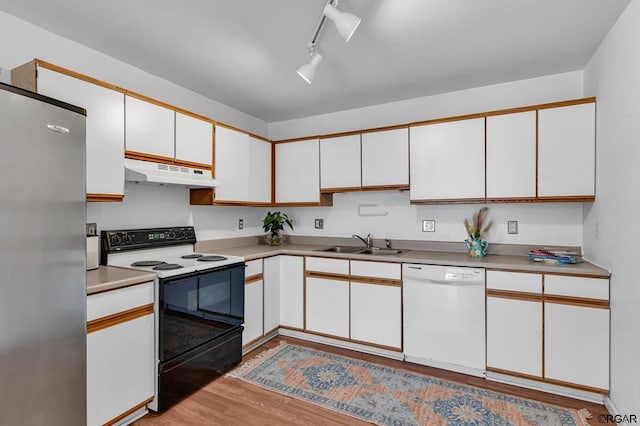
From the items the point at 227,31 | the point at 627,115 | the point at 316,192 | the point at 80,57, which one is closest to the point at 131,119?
the point at 80,57

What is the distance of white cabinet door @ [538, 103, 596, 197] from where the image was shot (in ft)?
7.93

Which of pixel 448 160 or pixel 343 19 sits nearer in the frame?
pixel 343 19

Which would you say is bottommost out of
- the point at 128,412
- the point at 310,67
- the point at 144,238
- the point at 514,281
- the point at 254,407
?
the point at 254,407

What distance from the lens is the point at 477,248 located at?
2852 millimetres

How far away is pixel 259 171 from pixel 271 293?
4.29 feet

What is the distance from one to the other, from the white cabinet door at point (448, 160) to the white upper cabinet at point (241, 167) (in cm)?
160

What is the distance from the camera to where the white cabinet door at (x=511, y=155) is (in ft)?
8.51

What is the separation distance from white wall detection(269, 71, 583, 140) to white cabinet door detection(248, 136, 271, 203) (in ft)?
2.01

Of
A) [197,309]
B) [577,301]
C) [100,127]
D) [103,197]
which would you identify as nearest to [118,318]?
[197,309]

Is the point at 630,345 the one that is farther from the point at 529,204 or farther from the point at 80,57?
the point at 80,57

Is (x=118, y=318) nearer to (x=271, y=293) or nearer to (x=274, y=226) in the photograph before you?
(x=271, y=293)

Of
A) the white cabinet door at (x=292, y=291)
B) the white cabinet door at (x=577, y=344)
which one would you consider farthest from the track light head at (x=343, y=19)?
the white cabinet door at (x=577, y=344)

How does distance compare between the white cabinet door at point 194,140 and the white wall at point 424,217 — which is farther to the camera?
the white wall at point 424,217

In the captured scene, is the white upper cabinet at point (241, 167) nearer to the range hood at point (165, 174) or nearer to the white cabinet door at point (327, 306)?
the range hood at point (165, 174)
